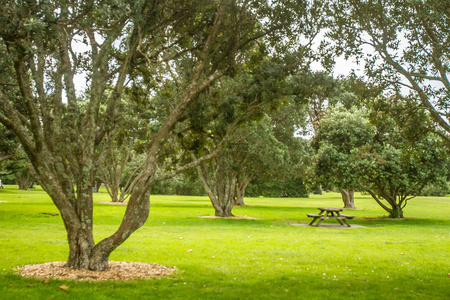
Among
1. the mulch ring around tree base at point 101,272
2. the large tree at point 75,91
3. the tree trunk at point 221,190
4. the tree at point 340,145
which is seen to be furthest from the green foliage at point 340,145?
the mulch ring around tree base at point 101,272

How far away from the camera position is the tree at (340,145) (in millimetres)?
25031

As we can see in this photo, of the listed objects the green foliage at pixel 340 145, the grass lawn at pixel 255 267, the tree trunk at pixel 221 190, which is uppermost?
the green foliage at pixel 340 145

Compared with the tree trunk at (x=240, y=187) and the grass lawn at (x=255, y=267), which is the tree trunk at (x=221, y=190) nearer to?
the grass lawn at (x=255, y=267)

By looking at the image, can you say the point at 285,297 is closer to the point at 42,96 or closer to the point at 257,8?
the point at 42,96

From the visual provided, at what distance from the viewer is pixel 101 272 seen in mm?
8367

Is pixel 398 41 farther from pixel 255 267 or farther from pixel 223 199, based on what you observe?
pixel 223 199

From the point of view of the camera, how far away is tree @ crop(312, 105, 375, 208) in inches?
985

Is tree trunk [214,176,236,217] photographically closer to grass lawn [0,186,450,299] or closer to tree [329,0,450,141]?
grass lawn [0,186,450,299]

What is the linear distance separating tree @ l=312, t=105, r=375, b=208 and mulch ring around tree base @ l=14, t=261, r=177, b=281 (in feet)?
58.7

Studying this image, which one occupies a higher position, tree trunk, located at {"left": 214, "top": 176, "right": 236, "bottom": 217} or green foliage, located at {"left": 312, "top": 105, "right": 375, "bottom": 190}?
green foliage, located at {"left": 312, "top": 105, "right": 375, "bottom": 190}

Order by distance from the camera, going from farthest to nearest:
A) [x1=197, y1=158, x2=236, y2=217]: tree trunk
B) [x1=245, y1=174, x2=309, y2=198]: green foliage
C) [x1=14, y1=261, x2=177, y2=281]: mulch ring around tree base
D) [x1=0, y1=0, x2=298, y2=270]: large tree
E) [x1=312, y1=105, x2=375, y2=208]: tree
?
[x1=245, y1=174, x2=309, y2=198]: green foliage → [x1=197, y1=158, x2=236, y2=217]: tree trunk → [x1=312, y1=105, x2=375, y2=208]: tree → [x1=14, y1=261, x2=177, y2=281]: mulch ring around tree base → [x1=0, y1=0, x2=298, y2=270]: large tree

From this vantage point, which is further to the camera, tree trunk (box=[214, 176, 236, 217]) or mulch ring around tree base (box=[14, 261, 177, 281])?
tree trunk (box=[214, 176, 236, 217])

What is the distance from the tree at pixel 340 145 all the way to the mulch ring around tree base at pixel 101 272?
58.7 ft

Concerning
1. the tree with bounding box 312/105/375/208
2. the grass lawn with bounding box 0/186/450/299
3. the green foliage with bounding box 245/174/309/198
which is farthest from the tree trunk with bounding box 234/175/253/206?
the grass lawn with bounding box 0/186/450/299
